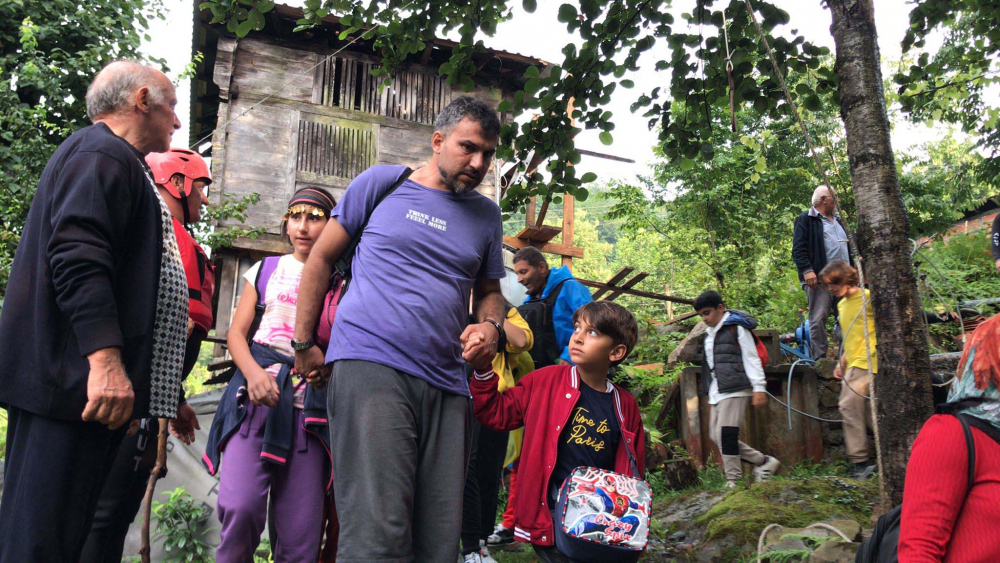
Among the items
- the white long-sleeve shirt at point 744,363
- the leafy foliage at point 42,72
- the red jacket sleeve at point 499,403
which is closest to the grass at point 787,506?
the white long-sleeve shirt at point 744,363

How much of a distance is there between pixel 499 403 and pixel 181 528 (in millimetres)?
4088

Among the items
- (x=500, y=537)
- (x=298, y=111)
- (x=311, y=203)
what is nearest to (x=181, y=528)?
(x=500, y=537)

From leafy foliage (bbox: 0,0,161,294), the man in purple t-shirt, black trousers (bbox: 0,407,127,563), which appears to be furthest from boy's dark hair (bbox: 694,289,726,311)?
leafy foliage (bbox: 0,0,161,294)

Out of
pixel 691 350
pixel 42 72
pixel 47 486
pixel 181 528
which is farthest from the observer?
pixel 42 72

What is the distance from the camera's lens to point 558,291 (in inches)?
213

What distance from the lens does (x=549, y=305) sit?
17.7 ft

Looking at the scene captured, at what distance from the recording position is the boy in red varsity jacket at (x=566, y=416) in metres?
3.29

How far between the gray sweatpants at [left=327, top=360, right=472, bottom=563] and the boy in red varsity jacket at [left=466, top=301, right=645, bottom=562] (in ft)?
1.78

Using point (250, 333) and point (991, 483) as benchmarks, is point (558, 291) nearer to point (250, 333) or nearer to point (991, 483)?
point (250, 333)

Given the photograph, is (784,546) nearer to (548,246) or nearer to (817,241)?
(817,241)

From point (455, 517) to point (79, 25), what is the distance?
13.1m

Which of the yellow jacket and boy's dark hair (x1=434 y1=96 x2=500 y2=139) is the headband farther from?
the yellow jacket

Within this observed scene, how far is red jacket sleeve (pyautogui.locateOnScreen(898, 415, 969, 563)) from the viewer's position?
6.91 feet

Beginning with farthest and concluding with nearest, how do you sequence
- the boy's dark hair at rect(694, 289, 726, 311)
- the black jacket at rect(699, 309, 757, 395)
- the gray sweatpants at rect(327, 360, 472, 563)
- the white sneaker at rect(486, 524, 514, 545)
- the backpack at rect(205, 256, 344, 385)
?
the boy's dark hair at rect(694, 289, 726, 311), the black jacket at rect(699, 309, 757, 395), the white sneaker at rect(486, 524, 514, 545), the backpack at rect(205, 256, 344, 385), the gray sweatpants at rect(327, 360, 472, 563)
